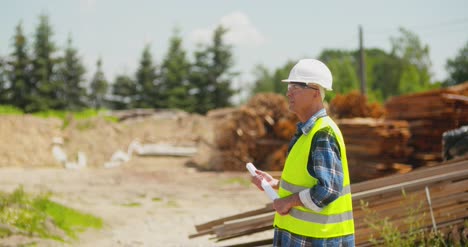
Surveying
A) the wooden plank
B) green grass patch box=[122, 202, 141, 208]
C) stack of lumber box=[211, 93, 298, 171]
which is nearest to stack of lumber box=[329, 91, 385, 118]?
stack of lumber box=[211, 93, 298, 171]

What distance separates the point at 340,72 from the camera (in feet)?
144

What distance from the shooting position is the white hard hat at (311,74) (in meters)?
2.58

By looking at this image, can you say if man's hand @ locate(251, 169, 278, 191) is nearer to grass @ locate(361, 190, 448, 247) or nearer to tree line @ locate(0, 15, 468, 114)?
grass @ locate(361, 190, 448, 247)

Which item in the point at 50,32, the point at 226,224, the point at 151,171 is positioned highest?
the point at 50,32

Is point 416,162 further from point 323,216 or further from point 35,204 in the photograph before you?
point 323,216

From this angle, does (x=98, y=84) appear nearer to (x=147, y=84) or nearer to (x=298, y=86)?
(x=147, y=84)

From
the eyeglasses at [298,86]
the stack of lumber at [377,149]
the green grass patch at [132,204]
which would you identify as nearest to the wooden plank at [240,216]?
the eyeglasses at [298,86]

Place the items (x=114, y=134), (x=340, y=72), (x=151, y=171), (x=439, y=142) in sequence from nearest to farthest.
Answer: (x=439, y=142), (x=151, y=171), (x=114, y=134), (x=340, y=72)

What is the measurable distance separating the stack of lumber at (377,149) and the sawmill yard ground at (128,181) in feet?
8.04

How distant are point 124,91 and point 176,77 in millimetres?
4669

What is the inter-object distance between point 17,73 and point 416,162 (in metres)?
28.7

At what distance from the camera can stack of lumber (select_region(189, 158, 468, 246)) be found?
4582mm

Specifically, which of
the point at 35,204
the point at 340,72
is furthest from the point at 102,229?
the point at 340,72

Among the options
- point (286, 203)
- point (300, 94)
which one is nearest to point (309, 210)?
point (286, 203)
